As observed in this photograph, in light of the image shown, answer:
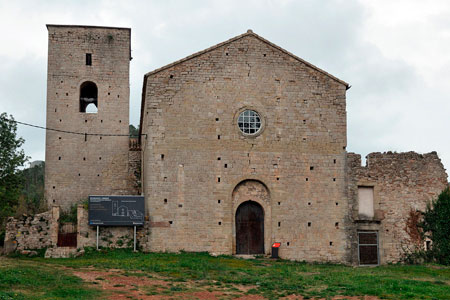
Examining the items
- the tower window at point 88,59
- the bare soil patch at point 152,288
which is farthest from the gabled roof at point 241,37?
the tower window at point 88,59

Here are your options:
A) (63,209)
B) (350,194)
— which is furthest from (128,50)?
(350,194)

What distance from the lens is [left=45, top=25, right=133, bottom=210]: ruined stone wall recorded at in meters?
34.7

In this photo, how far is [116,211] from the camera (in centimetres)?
2381

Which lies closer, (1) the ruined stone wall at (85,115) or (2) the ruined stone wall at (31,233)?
(2) the ruined stone wall at (31,233)

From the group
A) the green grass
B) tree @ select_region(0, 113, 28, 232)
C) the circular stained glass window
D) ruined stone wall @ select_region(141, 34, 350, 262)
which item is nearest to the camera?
the green grass

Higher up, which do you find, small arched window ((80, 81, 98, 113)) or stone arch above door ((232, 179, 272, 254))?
small arched window ((80, 81, 98, 113))

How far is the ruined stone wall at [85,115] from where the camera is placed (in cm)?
3466

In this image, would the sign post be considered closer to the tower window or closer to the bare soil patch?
the bare soil patch

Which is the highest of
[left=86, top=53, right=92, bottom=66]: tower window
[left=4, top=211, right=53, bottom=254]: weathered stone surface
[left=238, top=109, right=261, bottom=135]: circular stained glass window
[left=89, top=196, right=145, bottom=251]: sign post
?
[left=86, top=53, right=92, bottom=66]: tower window

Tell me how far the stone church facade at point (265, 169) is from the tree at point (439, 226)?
590 mm

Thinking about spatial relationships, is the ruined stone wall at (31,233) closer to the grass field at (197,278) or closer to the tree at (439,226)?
the grass field at (197,278)

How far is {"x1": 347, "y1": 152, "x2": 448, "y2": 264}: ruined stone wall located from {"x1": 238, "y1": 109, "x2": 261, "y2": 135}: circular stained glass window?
4.70 m

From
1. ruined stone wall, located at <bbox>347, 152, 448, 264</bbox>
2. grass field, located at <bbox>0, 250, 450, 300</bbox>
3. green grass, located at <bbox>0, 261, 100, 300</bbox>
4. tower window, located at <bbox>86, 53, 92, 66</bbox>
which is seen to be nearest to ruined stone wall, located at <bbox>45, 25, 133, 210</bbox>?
tower window, located at <bbox>86, 53, 92, 66</bbox>

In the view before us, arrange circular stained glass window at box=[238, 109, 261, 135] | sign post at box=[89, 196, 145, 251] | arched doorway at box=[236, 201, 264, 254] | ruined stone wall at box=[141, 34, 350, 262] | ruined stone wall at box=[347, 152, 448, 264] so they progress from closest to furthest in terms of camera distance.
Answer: sign post at box=[89, 196, 145, 251] → ruined stone wall at box=[141, 34, 350, 262] → arched doorway at box=[236, 201, 264, 254] → circular stained glass window at box=[238, 109, 261, 135] → ruined stone wall at box=[347, 152, 448, 264]
